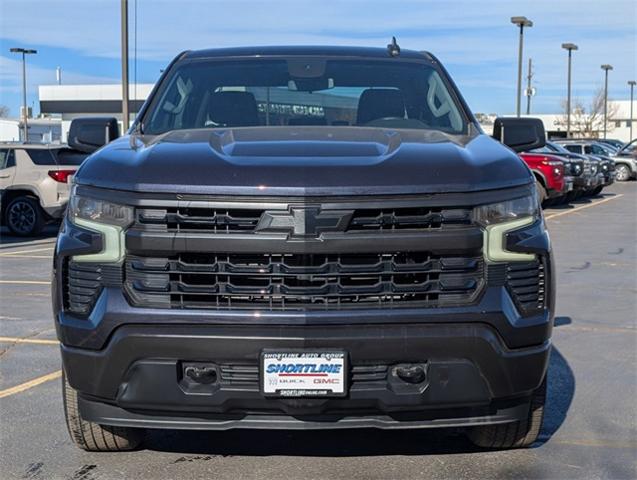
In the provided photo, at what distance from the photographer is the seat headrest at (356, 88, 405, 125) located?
513 cm

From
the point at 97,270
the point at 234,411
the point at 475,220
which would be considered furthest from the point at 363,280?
the point at 97,270

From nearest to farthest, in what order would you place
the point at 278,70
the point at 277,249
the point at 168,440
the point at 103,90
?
the point at 277,249 → the point at 168,440 → the point at 278,70 → the point at 103,90

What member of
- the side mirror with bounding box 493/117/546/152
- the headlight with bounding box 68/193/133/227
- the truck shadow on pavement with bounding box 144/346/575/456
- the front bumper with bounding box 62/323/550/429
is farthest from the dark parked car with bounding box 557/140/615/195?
the headlight with bounding box 68/193/133/227

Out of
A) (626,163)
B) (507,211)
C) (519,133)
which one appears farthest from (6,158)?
(626,163)

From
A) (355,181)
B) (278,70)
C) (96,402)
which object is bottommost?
(96,402)

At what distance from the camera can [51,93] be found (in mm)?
69625

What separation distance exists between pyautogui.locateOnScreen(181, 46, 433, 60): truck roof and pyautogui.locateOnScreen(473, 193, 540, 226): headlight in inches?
83.3

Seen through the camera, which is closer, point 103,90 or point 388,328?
point 388,328

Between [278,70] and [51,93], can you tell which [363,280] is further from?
[51,93]

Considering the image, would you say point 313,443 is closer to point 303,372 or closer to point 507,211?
point 303,372

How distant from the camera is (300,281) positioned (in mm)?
3557

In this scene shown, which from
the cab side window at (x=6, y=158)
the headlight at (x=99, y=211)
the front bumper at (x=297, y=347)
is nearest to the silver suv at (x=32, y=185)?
the cab side window at (x=6, y=158)

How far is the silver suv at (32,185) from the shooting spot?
16.4m

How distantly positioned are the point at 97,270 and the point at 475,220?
1.53m
